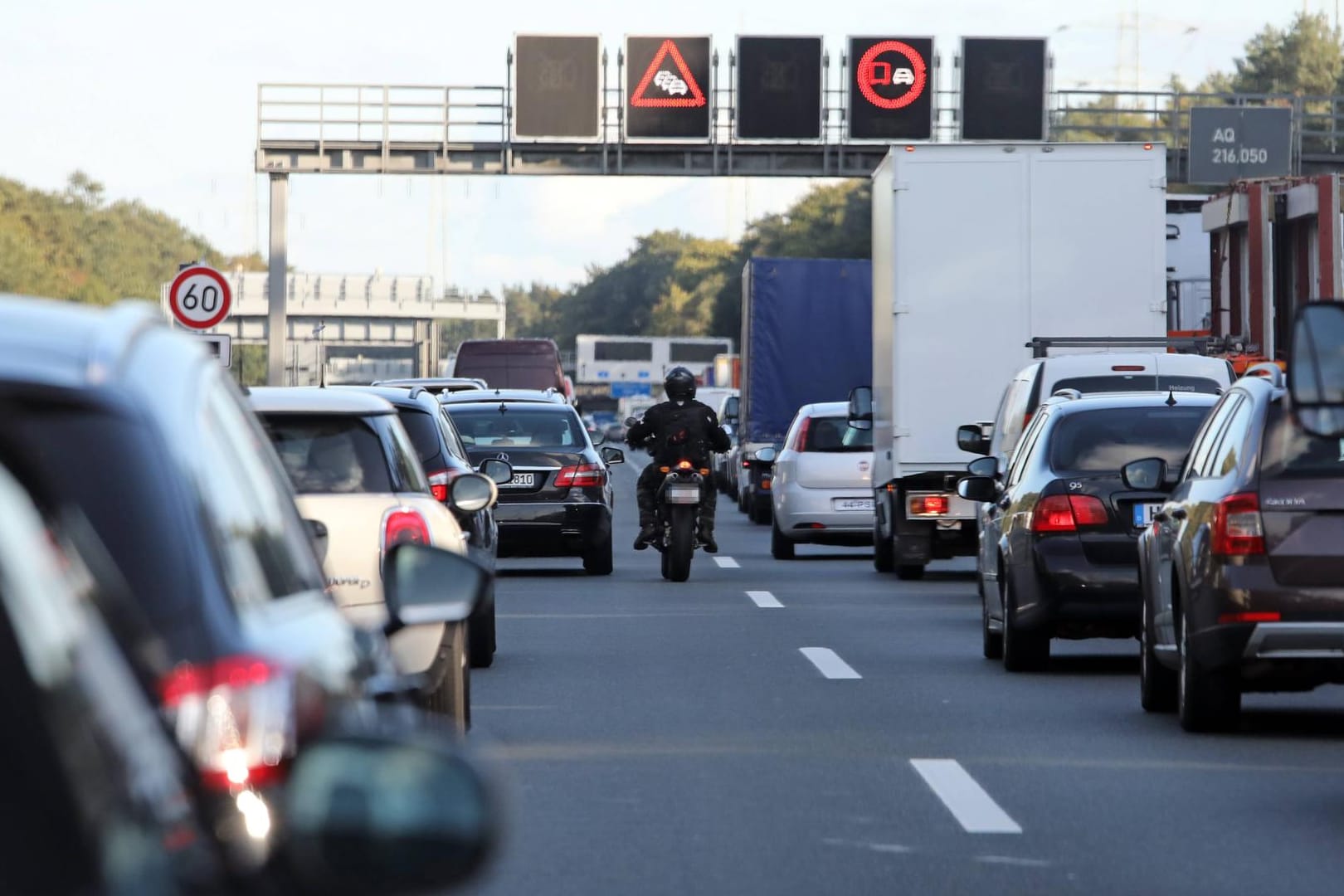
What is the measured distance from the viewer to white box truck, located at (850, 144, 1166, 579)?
2205 cm

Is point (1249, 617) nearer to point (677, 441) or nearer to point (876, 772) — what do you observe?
point (876, 772)

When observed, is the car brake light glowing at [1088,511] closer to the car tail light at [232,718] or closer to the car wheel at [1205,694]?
the car wheel at [1205,694]

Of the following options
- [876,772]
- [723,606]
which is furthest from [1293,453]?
[723,606]

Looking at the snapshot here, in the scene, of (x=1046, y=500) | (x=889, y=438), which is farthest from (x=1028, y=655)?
(x=889, y=438)

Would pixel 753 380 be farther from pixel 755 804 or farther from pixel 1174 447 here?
pixel 755 804

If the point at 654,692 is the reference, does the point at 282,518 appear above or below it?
above

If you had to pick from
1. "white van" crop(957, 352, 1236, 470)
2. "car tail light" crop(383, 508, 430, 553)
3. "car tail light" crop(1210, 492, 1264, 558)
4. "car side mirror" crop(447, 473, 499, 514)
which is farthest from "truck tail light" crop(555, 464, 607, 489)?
"car tail light" crop(383, 508, 430, 553)

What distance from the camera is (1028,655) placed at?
13836 millimetres

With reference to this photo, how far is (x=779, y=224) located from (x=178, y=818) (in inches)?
6169

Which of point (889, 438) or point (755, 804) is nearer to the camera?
point (755, 804)

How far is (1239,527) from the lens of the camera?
10.4 metres

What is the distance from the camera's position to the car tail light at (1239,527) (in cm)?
1039

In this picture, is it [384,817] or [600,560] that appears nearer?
[384,817]

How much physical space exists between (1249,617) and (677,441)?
39.8 ft
